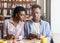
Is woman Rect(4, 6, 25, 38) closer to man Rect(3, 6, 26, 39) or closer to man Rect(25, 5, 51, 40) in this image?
man Rect(3, 6, 26, 39)

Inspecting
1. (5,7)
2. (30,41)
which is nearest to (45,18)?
(5,7)

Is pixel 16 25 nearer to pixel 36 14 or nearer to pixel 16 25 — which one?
pixel 16 25

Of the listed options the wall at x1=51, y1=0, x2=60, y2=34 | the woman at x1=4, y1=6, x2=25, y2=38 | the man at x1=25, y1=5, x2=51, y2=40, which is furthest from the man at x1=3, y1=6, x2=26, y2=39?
the wall at x1=51, y1=0, x2=60, y2=34

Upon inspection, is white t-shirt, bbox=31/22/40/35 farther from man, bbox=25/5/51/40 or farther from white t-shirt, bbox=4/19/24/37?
white t-shirt, bbox=4/19/24/37

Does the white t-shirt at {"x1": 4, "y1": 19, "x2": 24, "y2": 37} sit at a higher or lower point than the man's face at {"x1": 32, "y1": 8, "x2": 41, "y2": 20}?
lower

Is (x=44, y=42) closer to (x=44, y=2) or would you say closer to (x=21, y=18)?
(x=21, y=18)

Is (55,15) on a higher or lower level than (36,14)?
lower

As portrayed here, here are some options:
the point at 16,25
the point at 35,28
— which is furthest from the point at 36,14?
the point at 16,25

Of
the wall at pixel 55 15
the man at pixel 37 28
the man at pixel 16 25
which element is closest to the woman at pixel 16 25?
the man at pixel 16 25

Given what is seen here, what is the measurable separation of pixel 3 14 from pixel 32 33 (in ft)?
8.95

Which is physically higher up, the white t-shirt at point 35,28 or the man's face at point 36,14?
the man's face at point 36,14

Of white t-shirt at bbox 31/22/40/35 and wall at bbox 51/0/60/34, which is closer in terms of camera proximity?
white t-shirt at bbox 31/22/40/35

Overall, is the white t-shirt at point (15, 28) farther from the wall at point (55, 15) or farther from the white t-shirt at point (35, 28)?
the wall at point (55, 15)

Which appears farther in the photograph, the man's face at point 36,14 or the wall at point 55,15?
the wall at point 55,15
